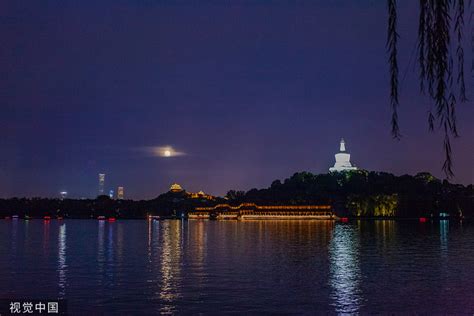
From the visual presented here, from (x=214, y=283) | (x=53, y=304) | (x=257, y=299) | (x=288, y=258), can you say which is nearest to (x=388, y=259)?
(x=288, y=258)

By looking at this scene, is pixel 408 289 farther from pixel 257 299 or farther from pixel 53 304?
pixel 53 304

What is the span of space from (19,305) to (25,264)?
27.5 meters

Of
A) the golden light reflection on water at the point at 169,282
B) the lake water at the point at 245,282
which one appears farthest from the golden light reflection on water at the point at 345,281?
the golden light reflection on water at the point at 169,282

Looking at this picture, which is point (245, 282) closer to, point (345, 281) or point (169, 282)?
point (169, 282)

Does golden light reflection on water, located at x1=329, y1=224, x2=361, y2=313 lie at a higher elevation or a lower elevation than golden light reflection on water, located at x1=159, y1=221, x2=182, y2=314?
lower

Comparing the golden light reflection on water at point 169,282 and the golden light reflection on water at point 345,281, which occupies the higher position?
the golden light reflection on water at point 169,282

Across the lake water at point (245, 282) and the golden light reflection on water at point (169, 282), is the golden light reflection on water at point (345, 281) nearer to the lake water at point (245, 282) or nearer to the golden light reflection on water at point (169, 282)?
the lake water at point (245, 282)

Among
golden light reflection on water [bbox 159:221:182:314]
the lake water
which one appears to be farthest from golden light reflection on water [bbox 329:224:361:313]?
golden light reflection on water [bbox 159:221:182:314]

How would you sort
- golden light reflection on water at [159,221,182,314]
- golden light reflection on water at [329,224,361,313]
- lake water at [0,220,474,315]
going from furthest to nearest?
golden light reflection on water at [329,224,361,313]
lake water at [0,220,474,315]
golden light reflection on water at [159,221,182,314]

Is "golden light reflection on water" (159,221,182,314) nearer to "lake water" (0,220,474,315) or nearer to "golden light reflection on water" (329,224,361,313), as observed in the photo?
"lake water" (0,220,474,315)

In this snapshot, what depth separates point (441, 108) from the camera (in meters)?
5.32

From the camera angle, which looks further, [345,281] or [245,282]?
[345,281]

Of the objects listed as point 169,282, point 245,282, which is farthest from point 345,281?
point 169,282

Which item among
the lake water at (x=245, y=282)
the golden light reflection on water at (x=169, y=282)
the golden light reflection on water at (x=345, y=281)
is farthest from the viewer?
the golden light reflection on water at (x=345, y=281)
